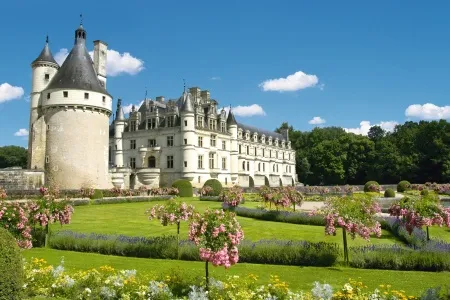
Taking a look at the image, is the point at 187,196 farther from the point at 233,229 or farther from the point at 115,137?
the point at 233,229

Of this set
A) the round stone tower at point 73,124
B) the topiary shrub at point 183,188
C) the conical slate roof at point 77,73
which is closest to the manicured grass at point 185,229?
the round stone tower at point 73,124

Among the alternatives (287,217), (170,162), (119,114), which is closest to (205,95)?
(170,162)

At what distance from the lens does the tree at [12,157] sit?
8350 centimetres

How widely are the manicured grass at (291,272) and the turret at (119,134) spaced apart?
3683cm

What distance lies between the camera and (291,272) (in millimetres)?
9555

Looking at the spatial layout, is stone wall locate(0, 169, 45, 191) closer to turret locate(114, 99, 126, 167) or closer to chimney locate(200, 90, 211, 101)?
turret locate(114, 99, 126, 167)

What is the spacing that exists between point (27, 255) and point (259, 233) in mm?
7998

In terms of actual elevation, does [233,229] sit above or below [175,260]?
above

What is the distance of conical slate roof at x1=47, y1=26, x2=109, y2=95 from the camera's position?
31812mm

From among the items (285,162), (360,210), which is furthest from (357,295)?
(285,162)

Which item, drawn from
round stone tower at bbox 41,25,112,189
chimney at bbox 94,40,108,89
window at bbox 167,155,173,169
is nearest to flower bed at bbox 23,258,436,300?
round stone tower at bbox 41,25,112,189

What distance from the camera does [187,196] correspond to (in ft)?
119

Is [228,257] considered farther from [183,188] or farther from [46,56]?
[46,56]

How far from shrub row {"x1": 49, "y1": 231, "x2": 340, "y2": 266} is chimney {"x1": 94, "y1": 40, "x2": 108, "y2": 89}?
95.7 ft
